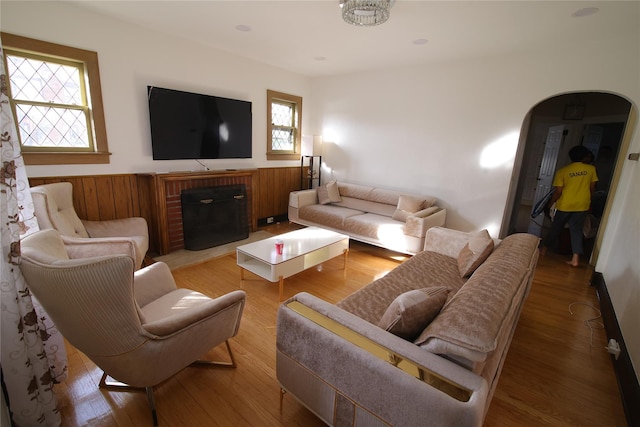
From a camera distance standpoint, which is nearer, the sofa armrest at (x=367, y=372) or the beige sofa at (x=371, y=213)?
the sofa armrest at (x=367, y=372)

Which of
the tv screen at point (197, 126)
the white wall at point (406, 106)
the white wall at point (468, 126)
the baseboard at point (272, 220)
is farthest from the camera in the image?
the baseboard at point (272, 220)

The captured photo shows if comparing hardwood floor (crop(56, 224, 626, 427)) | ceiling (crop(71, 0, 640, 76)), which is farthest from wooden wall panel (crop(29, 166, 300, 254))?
ceiling (crop(71, 0, 640, 76))

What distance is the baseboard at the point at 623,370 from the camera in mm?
1558

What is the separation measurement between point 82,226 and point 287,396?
251cm

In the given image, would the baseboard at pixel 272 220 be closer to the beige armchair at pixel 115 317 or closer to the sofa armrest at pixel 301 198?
the sofa armrest at pixel 301 198

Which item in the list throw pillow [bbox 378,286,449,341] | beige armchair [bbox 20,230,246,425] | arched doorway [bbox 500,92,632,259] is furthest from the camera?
arched doorway [bbox 500,92,632,259]

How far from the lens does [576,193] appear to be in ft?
11.9

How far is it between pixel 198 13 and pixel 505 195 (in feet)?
13.2

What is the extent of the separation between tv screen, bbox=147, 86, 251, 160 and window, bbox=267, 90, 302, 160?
495 millimetres

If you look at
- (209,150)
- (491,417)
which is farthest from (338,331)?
(209,150)

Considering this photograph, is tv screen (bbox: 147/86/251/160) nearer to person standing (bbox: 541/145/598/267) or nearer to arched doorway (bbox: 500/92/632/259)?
arched doorway (bbox: 500/92/632/259)

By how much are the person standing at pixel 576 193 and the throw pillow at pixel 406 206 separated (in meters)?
1.79

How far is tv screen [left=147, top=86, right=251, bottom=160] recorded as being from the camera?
10.8 ft

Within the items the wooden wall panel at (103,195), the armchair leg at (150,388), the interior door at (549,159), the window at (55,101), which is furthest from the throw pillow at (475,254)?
the interior door at (549,159)
